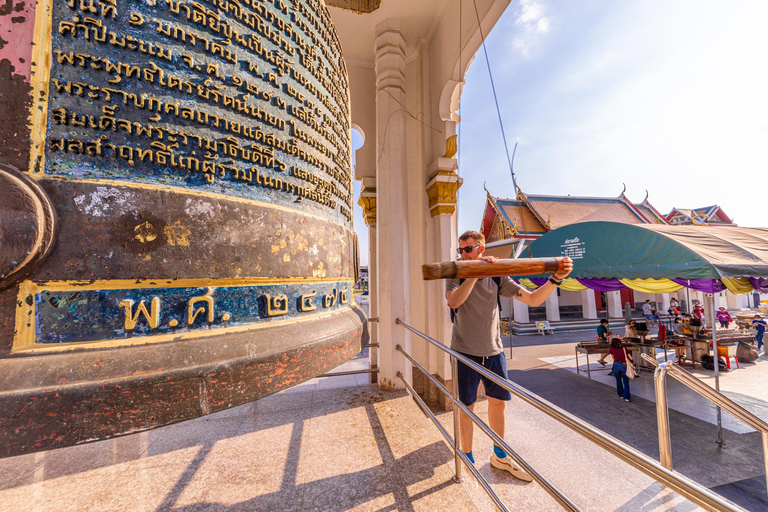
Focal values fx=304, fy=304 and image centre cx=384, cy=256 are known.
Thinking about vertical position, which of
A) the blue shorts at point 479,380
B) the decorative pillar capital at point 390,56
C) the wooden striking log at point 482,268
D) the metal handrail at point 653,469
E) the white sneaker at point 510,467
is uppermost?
the decorative pillar capital at point 390,56

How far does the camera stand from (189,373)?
0.73m

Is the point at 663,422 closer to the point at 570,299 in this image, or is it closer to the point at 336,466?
the point at 336,466

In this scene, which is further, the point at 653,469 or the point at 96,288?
the point at 653,469

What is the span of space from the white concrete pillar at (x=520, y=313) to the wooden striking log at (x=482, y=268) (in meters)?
15.2

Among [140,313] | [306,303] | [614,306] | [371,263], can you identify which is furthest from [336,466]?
[614,306]

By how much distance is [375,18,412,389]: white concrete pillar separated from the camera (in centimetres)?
393

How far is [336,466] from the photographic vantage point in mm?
2316

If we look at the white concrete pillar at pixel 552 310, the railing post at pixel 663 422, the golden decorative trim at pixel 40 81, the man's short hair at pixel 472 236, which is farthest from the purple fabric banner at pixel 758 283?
the white concrete pillar at pixel 552 310

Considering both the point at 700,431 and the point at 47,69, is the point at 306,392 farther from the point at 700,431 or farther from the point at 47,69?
the point at 700,431

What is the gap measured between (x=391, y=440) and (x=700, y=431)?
4.98 m

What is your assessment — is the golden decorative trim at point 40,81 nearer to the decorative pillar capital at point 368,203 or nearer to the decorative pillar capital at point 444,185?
the decorative pillar capital at point 444,185

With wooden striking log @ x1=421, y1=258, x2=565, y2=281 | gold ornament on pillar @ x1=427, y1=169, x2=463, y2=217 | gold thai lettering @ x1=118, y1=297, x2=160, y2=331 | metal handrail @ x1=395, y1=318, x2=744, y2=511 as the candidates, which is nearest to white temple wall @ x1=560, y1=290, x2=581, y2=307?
gold ornament on pillar @ x1=427, y1=169, x2=463, y2=217

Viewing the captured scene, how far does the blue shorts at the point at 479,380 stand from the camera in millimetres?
2377

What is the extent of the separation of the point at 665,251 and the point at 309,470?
6.39 metres
